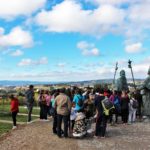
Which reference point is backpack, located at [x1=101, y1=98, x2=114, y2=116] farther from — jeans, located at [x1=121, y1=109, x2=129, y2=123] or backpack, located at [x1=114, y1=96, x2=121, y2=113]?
jeans, located at [x1=121, y1=109, x2=129, y2=123]

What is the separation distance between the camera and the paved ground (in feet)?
50.9

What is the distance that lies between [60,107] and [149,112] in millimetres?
9975

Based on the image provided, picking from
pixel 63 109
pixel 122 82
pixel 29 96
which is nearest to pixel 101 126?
pixel 63 109

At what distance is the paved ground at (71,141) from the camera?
50.9ft

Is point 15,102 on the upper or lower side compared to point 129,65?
lower

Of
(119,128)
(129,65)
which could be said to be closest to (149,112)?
(119,128)

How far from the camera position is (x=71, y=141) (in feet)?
54.8

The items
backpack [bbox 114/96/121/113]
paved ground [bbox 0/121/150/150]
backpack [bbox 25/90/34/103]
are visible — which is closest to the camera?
paved ground [bbox 0/121/150/150]

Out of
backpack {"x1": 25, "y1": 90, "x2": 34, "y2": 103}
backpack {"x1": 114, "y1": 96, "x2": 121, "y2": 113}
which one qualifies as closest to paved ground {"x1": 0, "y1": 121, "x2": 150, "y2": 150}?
backpack {"x1": 114, "y1": 96, "x2": 121, "y2": 113}

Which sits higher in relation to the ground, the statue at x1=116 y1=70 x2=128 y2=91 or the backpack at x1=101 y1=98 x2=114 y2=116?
the statue at x1=116 y1=70 x2=128 y2=91

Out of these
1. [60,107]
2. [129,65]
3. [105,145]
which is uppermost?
[129,65]

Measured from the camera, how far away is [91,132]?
18828mm

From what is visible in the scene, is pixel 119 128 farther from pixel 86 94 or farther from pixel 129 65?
pixel 129 65

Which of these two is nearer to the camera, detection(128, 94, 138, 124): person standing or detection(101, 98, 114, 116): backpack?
detection(101, 98, 114, 116): backpack
